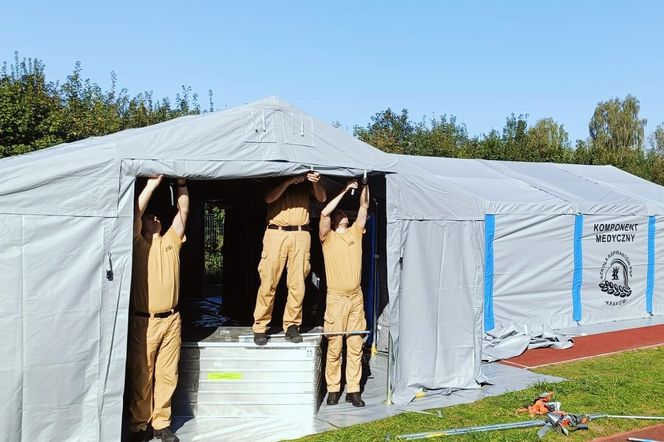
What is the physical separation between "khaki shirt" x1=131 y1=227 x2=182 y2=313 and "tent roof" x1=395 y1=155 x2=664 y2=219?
4967 millimetres

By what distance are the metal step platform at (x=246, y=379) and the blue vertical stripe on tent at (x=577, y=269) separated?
266 inches

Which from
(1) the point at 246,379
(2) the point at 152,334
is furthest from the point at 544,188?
(2) the point at 152,334

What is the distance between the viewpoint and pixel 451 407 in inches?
262

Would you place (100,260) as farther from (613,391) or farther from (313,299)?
(613,391)

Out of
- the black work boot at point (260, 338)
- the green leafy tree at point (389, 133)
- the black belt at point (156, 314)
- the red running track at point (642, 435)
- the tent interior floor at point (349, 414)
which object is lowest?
the red running track at point (642, 435)

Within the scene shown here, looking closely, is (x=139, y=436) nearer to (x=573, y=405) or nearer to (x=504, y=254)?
(x=573, y=405)

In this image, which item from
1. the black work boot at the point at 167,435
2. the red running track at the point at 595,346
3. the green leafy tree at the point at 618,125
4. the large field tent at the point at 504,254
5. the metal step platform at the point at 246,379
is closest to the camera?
the black work boot at the point at 167,435

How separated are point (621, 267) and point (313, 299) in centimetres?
654

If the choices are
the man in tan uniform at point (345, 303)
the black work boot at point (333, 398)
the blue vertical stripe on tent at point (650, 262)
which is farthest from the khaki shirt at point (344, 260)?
the blue vertical stripe on tent at point (650, 262)

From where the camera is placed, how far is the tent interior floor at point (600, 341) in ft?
29.8

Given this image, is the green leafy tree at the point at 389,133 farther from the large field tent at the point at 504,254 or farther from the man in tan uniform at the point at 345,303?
the man in tan uniform at the point at 345,303

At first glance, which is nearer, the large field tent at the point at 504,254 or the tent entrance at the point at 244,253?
the large field tent at the point at 504,254

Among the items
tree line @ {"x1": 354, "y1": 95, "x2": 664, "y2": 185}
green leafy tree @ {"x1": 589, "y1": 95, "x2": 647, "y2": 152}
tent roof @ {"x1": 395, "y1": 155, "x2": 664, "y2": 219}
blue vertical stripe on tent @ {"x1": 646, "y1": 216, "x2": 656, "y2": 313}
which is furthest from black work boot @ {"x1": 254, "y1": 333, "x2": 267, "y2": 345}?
green leafy tree @ {"x1": 589, "y1": 95, "x2": 647, "y2": 152}

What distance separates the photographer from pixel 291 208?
6.38 metres
